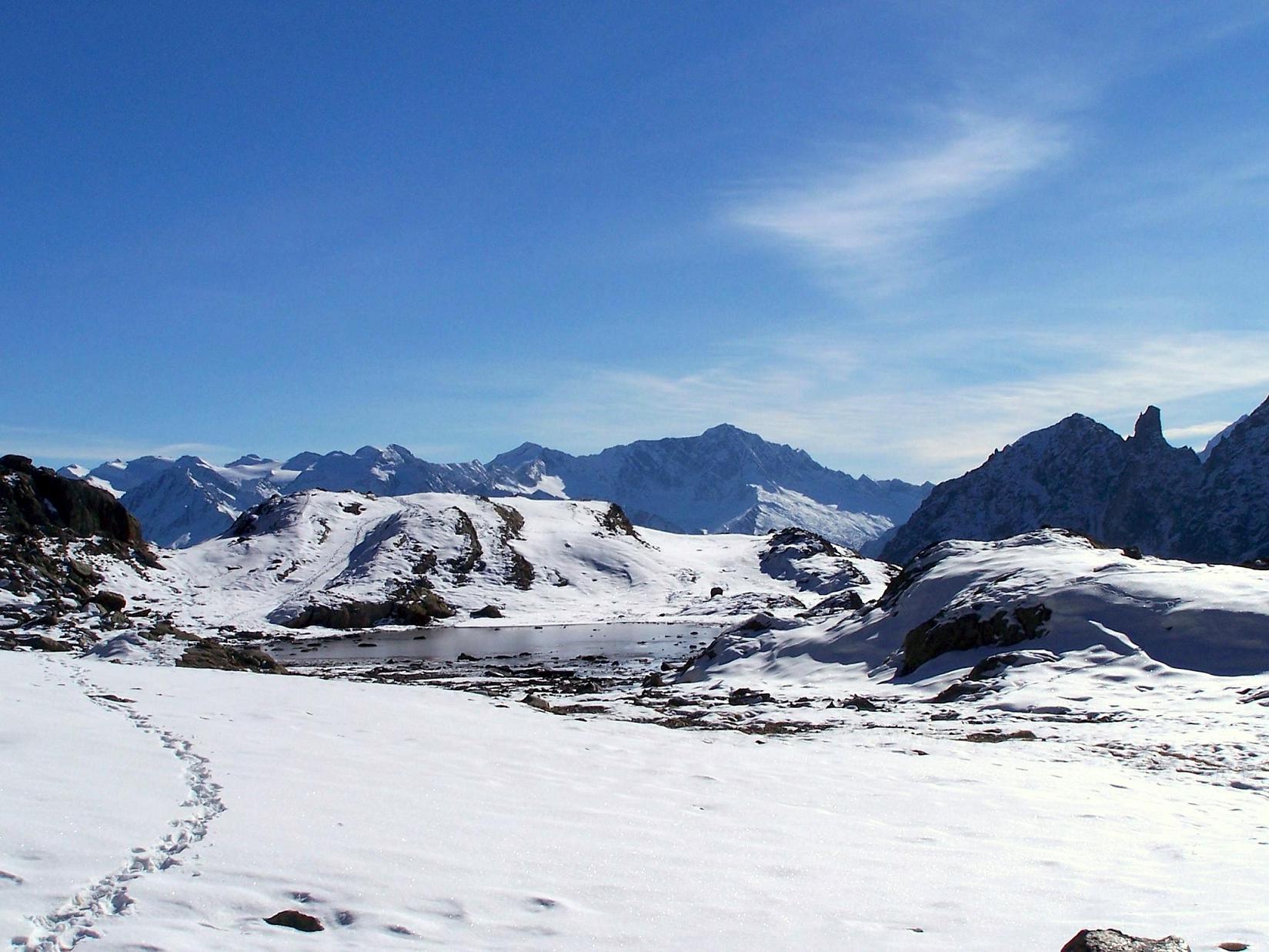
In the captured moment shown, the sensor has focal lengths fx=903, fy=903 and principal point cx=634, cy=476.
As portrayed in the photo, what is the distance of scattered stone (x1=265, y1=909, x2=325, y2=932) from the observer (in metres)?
5.79

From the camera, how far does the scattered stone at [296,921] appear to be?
579 centimetres

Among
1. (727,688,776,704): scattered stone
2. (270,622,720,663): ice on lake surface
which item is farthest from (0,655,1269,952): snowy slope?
(270,622,720,663): ice on lake surface

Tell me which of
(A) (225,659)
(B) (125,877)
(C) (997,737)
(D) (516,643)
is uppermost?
(B) (125,877)

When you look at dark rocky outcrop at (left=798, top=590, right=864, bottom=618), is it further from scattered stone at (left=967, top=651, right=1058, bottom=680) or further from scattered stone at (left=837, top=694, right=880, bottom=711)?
scattered stone at (left=837, top=694, right=880, bottom=711)

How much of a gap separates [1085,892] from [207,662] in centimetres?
2909

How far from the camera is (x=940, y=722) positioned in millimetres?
20578

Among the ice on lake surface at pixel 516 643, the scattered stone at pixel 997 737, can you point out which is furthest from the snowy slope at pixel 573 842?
the ice on lake surface at pixel 516 643

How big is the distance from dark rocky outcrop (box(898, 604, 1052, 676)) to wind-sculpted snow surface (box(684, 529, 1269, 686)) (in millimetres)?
36

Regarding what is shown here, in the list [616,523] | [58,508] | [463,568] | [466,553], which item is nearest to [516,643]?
[463,568]

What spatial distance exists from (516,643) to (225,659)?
120ft

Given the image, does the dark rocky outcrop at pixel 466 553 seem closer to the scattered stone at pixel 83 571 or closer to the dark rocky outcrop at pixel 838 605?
the scattered stone at pixel 83 571

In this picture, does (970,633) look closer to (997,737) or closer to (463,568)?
(997,737)

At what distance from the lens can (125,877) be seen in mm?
6172

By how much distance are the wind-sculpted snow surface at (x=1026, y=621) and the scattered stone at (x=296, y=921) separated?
24.7 metres
